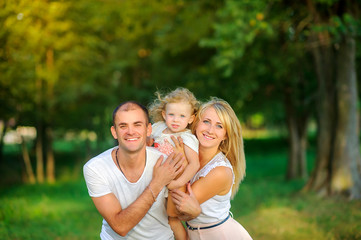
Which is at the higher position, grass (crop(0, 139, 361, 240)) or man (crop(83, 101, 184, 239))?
man (crop(83, 101, 184, 239))

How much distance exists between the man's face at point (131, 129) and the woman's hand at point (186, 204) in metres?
0.53

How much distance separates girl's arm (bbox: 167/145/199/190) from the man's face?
0.45 meters

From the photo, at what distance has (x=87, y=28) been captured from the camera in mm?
15844

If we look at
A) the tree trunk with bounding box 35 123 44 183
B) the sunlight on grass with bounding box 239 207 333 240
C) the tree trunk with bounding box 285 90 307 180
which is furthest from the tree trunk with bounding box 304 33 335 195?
Result: the tree trunk with bounding box 35 123 44 183

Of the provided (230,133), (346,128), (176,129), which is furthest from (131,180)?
(346,128)

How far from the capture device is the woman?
339 centimetres

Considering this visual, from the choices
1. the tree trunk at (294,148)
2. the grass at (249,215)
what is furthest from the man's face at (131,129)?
the tree trunk at (294,148)

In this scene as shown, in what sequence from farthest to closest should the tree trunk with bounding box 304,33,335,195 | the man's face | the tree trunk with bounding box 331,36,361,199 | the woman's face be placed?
the tree trunk with bounding box 304,33,335,195 → the tree trunk with bounding box 331,36,361,199 → the woman's face → the man's face

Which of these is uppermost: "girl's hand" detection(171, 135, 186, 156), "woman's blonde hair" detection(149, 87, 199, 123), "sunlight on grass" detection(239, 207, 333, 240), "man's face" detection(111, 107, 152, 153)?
"woman's blonde hair" detection(149, 87, 199, 123)

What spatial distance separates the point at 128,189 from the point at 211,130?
95cm

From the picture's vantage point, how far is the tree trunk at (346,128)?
9172mm

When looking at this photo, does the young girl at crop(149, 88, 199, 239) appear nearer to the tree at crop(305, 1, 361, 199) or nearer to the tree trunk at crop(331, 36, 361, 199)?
the tree at crop(305, 1, 361, 199)

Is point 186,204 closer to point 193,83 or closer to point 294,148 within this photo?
point 193,83

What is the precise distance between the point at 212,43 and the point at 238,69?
4.65 m
